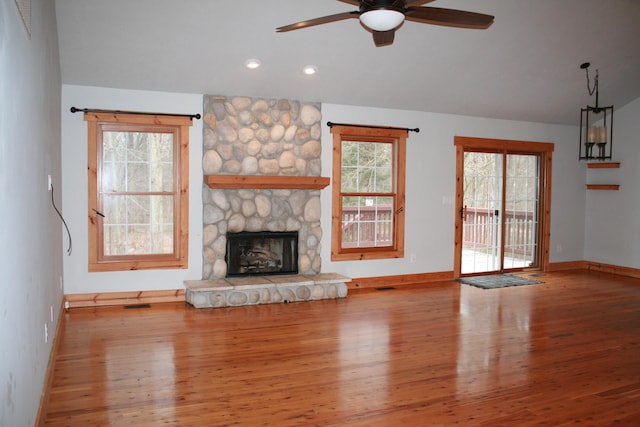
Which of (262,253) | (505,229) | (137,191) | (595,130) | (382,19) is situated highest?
(382,19)

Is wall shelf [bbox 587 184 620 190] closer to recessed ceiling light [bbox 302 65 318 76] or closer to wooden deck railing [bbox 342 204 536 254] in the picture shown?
wooden deck railing [bbox 342 204 536 254]

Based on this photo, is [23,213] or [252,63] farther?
[252,63]

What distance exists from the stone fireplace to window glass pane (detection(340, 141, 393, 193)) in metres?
0.51

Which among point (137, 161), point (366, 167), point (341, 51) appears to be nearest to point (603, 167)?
point (366, 167)

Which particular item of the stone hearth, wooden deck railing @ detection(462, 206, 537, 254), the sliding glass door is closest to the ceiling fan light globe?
the stone hearth

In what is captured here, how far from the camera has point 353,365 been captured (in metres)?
4.01

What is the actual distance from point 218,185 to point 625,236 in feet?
21.9

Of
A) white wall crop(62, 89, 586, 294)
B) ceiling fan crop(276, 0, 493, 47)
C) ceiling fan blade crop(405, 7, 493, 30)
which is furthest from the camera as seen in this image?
white wall crop(62, 89, 586, 294)

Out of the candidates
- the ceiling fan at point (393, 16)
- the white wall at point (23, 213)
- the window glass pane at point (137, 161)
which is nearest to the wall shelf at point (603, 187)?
the ceiling fan at point (393, 16)

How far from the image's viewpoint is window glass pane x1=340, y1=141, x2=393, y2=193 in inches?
279

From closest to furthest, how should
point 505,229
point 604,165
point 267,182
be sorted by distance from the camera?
point 267,182 → point 505,229 → point 604,165

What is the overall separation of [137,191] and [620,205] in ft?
24.6

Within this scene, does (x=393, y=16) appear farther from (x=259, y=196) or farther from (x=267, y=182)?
(x=259, y=196)

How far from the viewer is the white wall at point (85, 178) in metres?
5.66
